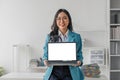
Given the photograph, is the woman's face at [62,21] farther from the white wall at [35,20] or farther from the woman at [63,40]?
the white wall at [35,20]

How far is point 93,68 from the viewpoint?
3.85 metres

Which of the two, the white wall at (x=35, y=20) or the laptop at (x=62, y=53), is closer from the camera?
the laptop at (x=62, y=53)

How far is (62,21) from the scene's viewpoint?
7.00 feet

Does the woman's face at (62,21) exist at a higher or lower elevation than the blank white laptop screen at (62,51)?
higher

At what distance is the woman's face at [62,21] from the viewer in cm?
214

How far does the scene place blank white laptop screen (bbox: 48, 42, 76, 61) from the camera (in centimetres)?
214

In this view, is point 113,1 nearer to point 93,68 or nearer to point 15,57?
point 93,68

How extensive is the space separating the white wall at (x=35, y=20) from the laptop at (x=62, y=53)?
2.56 meters

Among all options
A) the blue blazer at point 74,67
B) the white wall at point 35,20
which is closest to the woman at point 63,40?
the blue blazer at point 74,67

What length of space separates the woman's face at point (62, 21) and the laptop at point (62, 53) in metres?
0.13

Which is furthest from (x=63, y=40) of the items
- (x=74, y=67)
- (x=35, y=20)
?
(x=35, y=20)

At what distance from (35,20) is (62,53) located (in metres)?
2.71

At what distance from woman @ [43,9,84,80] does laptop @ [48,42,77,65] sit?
0.11 ft

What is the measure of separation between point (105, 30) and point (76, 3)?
0.72 metres
